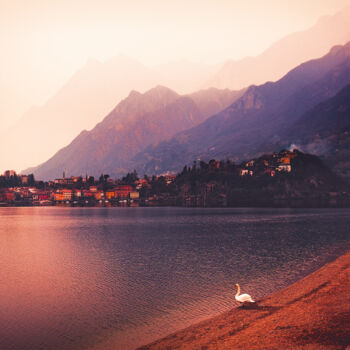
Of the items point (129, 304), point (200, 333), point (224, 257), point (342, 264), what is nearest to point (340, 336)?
point (200, 333)

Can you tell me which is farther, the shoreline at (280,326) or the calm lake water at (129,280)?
the calm lake water at (129,280)

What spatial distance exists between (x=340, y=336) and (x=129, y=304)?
610 inches

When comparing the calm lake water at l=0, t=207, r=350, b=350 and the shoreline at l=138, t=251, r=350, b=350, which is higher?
the shoreline at l=138, t=251, r=350, b=350

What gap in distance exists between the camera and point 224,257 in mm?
52719

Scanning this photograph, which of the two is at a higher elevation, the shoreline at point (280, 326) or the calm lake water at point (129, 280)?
the shoreline at point (280, 326)

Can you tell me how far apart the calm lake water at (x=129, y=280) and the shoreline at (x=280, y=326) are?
7.03 ft

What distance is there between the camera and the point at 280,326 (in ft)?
69.4

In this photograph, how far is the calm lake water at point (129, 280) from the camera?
24.2 metres

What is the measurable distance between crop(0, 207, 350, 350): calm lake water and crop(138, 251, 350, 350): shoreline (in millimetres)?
2142

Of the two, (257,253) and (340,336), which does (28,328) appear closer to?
(340,336)

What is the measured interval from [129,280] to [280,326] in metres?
20.1

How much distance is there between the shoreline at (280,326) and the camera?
61.4 feet

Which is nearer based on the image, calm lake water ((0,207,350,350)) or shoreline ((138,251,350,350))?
shoreline ((138,251,350,350))

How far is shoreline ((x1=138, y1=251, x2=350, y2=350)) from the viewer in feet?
61.4
